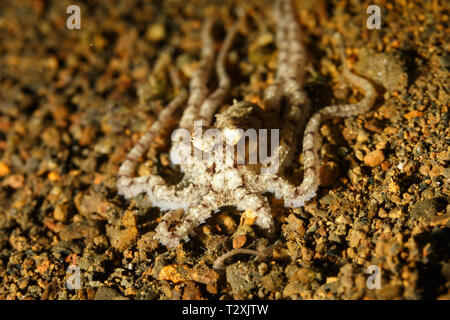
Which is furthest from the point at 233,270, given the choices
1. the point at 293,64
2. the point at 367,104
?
the point at 293,64

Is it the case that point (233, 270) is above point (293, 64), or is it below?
below

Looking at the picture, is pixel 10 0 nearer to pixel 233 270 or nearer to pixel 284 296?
pixel 233 270

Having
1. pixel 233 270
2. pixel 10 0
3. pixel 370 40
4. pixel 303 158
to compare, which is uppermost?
pixel 10 0
